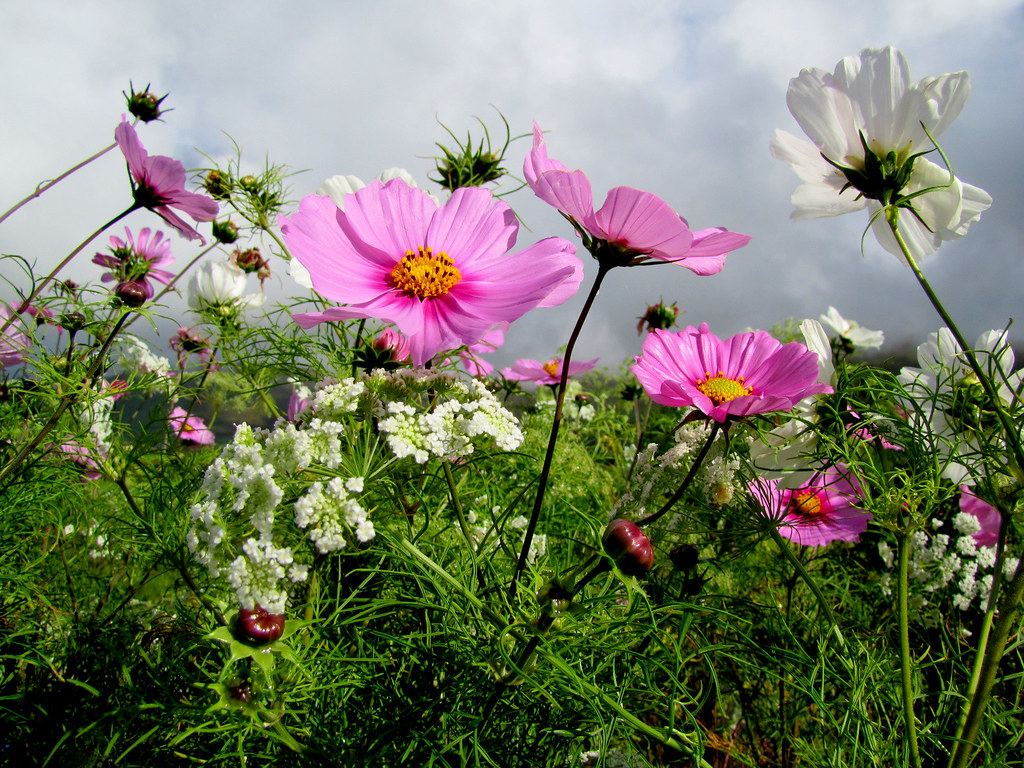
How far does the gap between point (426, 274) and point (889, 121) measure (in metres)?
0.45

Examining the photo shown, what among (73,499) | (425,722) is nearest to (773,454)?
(425,722)

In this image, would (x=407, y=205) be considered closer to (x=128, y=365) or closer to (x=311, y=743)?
(x=311, y=743)

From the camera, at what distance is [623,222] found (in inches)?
18.3

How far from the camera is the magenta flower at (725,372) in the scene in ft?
1.82

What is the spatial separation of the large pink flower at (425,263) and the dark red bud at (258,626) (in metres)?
0.22

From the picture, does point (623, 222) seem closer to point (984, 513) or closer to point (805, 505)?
point (805, 505)

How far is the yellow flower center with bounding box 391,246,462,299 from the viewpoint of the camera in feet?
1.89

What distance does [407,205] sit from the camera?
2.03ft

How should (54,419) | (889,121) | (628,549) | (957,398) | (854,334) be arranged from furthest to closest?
(854,334), (54,419), (957,398), (889,121), (628,549)

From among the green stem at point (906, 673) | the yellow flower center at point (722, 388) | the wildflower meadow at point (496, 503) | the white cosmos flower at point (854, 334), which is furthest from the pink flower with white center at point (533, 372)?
the white cosmos flower at point (854, 334)

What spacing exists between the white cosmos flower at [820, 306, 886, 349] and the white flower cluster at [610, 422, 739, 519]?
→ 1.94 meters

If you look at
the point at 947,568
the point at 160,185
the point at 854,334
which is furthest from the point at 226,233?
the point at 854,334

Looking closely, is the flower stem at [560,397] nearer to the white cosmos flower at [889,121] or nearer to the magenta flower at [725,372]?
the magenta flower at [725,372]

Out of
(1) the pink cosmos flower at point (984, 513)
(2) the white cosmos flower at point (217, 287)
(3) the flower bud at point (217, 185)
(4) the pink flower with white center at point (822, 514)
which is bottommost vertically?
(4) the pink flower with white center at point (822, 514)
